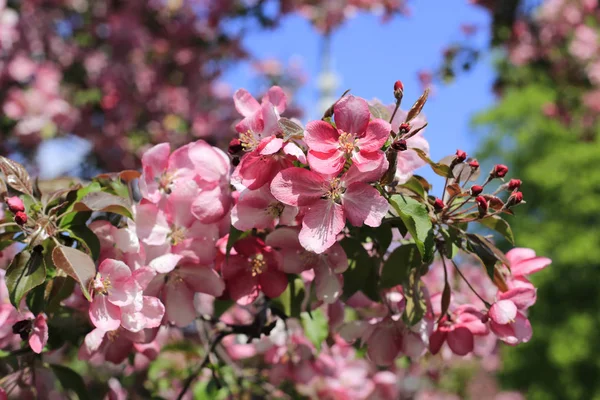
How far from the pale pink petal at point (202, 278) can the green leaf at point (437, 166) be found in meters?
0.39

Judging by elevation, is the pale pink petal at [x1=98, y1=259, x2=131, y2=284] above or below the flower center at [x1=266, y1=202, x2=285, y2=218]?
below

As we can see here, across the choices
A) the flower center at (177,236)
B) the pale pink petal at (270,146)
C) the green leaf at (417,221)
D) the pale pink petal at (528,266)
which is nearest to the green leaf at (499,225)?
the pale pink petal at (528,266)

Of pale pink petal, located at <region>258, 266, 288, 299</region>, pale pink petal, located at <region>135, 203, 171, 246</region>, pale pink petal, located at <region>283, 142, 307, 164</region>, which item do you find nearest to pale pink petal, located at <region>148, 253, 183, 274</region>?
pale pink petal, located at <region>135, 203, 171, 246</region>

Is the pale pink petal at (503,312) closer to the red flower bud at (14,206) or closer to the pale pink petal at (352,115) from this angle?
the pale pink petal at (352,115)

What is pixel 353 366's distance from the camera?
196cm

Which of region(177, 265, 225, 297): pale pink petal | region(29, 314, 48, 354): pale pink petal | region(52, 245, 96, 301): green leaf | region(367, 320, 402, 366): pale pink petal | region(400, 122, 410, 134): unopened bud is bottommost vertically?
region(367, 320, 402, 366): pale pink petal

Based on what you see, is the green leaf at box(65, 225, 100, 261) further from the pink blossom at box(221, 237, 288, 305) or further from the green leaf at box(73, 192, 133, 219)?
the pink blossom at box(221, 237, 288, 305)

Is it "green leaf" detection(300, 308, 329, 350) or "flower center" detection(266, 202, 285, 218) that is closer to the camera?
"flower center" detection(266, 202, 285, 218)

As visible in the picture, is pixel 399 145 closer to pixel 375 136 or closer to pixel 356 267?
pixel 375 136

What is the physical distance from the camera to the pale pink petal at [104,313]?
0.93 meters

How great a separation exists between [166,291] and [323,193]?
347mm

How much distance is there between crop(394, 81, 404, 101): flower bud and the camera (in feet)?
3.10

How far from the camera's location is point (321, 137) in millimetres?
925

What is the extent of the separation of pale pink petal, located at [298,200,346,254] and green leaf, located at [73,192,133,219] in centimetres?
28
